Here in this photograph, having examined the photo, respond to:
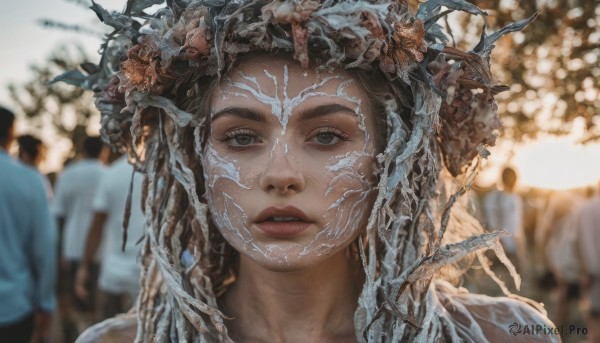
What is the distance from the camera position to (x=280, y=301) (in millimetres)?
2348

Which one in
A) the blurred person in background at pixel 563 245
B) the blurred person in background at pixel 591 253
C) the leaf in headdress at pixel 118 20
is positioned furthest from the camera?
the blurred person in background at pixel 563 245

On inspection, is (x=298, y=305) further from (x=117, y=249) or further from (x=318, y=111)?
(x=117, y=249)

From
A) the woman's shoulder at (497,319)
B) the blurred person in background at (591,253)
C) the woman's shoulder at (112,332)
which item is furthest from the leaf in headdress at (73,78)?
the blurred person in background at (591,253)

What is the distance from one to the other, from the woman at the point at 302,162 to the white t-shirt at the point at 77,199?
3.32 meters

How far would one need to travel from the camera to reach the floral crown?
6.88 ft

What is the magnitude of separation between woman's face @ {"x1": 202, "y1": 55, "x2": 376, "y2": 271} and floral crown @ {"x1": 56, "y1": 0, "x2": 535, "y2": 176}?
0.09 m

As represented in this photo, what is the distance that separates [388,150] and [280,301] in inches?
24.6

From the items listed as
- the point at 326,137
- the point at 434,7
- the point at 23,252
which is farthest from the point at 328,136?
the point at 23,252

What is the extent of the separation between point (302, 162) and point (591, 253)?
12.1ft

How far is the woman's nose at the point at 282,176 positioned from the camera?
2066 millimetres

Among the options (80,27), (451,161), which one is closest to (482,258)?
(451,161)

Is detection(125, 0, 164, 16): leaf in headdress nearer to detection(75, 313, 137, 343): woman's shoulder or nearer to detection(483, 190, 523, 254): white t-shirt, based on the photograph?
detection(75, 313, 137, 343): woman's shoulder

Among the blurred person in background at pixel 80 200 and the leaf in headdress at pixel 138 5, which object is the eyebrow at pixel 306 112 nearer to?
the leaf in headdress at pixel 138 5

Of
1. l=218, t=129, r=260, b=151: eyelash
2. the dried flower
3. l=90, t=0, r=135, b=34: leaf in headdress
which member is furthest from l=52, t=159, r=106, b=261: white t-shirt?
the dried flower
